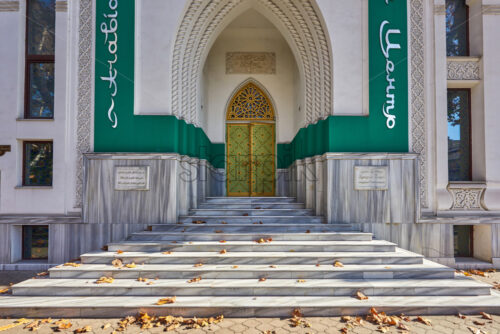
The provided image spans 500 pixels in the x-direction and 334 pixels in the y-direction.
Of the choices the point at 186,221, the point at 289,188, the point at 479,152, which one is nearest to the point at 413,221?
the point at 479,152

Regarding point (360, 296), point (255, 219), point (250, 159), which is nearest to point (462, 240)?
point (360, 296)

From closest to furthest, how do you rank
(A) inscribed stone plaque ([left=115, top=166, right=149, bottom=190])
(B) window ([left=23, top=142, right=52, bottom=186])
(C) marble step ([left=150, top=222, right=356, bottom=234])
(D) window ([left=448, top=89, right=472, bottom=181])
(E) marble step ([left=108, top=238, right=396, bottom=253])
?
(E) marble step ([left=108, top=238, right=396, bottom=253]) → (C) marble step ([left=150, top=222, right=356, bottom=234]) → (A) inscribed stone plaque ([left=115, top=166, right=149, bottom=190]) → (B) window ([left=23, top=142, right=52, bottom=186]) → (D) window ([left=448, top=89, right=472, bottom=181])

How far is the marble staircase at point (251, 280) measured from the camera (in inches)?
117

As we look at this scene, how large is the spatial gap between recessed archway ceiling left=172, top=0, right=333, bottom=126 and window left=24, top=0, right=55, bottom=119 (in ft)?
8.19

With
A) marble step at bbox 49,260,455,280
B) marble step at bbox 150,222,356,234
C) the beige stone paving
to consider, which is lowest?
the beige stone paving

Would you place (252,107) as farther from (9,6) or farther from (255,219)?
(9,6)

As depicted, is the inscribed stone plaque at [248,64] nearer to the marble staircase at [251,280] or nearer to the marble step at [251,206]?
the marble step at [251,206]

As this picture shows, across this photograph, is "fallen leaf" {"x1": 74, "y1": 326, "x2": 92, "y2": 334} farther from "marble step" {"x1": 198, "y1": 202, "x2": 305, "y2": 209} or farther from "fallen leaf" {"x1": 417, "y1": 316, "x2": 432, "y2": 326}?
"fallen leaf" {"x1": 417, "y1": 316, "x2": 432, "y2": 326}

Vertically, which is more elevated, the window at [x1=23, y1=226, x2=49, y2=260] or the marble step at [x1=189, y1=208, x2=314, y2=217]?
the marble step at [x1=189, y1=208, x2=314, y2=217]

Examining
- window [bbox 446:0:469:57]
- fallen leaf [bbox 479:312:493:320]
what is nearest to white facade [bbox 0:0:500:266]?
window [bbox 446:0:469:57]

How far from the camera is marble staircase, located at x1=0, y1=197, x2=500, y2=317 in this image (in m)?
2.98

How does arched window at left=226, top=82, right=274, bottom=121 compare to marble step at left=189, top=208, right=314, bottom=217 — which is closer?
marble step at left=189, top=208, right=314, bottom=217

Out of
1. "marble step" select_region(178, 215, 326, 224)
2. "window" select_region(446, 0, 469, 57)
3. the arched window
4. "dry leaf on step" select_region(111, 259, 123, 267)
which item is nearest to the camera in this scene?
"dry leaf on step" select_region(111, 259, 123, 267)

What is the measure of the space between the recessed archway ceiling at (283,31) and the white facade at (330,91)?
5 centimetres
